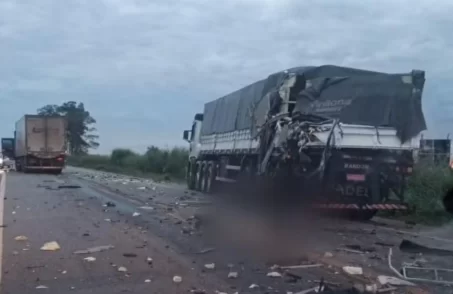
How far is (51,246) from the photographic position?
456 inches

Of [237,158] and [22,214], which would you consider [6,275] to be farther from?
[237,158]

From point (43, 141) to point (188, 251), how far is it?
128 feet

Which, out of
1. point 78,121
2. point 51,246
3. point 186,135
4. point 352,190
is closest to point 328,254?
point 51,246

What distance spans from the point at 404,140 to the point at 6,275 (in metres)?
10.2

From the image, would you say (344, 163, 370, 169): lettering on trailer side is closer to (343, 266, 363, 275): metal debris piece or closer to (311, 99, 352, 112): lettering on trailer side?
(311, 99, 352, 112): lettering on trailer side

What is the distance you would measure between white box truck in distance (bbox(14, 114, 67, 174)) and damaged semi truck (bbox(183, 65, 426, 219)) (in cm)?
3180

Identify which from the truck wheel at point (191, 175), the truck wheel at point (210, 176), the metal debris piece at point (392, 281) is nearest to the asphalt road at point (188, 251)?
the metal debris piece at point (392, 281)

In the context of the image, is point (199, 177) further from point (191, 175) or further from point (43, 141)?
point (43, 141)

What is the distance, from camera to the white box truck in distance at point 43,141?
4812 cm

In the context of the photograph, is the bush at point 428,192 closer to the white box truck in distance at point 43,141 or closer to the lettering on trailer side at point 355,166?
the lettering on trailer side at point 355,166

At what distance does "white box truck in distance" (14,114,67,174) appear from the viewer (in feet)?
158

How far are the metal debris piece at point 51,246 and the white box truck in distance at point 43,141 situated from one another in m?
37.0

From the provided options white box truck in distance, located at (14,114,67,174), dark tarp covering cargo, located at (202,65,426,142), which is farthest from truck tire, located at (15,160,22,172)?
dark tarp covering cargo, located at (202,65,426,142)

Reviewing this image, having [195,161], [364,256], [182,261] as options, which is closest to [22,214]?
[182,261]
